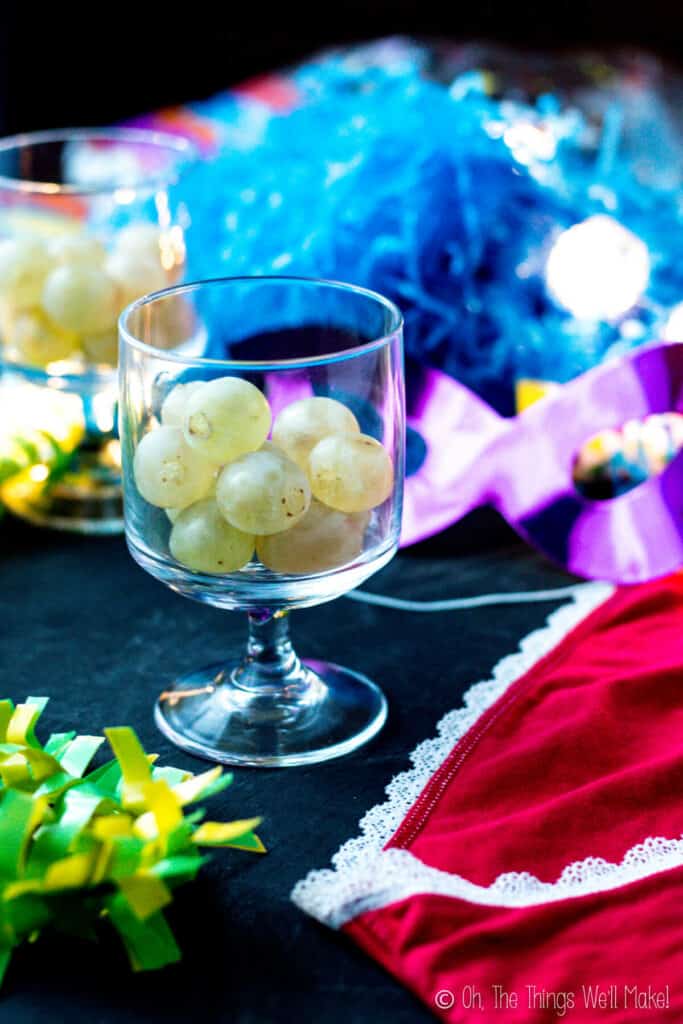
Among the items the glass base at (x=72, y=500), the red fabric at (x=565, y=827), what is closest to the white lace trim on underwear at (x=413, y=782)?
the red fabric at (x=565, y=827)

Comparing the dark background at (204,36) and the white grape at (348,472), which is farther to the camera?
the dark background at (204,36)

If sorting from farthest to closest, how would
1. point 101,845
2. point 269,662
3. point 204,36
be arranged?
point 204,36 < point 269,662 < point 101,845

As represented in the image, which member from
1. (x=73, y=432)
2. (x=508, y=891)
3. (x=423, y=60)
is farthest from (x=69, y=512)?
(x=423, y=60)

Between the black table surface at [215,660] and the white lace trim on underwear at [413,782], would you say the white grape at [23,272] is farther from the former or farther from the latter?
the white lace trim on underwear at [413,782]

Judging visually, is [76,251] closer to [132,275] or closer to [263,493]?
[132,275]

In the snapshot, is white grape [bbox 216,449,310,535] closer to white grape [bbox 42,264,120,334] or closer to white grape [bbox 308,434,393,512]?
white grape [bbox 308,434,393,512]

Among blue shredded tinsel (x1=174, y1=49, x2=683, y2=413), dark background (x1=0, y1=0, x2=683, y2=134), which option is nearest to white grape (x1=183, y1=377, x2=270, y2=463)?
blue shredded tinsel (x1=174, y1=49, x2=683, y2=413)

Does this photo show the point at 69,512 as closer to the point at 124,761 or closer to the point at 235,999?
the point at 124,761

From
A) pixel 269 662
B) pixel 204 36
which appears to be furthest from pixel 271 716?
pixel 204 36
